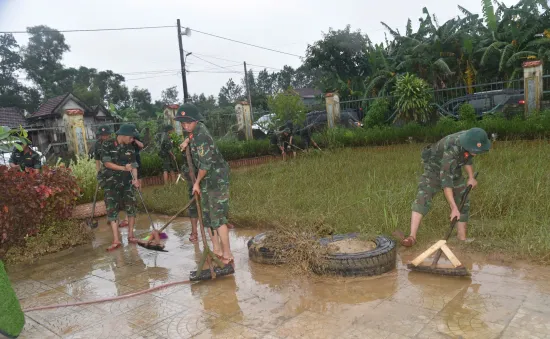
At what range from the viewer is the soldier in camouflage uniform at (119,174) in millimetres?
5707

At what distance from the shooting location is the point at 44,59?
4056 centimetres

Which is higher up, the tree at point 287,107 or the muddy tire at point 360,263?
the tree at point 287,107

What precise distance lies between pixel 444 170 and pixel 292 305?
2.06 m

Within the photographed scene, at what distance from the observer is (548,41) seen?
15.5 m

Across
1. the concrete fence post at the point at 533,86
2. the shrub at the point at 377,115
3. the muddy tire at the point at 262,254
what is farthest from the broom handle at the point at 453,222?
the shrub at the point at 377,115

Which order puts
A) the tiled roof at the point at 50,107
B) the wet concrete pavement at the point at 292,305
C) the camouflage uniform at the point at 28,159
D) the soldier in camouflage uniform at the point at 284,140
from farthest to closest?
the tiled roof at the point at 50,107 < the soldier in camouflage uniform at the point at 284,140 < the camouflage uniform at the point at 28,159 < the wet concrete pavement at the point at 292,305

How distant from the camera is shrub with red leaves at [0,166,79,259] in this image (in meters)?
5.16

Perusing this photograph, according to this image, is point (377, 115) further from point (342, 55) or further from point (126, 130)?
point (126, 130)

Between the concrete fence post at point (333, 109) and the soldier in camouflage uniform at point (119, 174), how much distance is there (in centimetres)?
1189

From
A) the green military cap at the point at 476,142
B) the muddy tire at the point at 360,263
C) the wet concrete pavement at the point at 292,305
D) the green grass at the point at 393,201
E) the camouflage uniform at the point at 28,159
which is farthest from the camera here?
the camouflage uniform at the point at 28,159

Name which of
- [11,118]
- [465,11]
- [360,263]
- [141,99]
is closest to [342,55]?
[465,11]

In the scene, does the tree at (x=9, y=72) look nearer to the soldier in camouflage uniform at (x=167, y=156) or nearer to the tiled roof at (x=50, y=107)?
the tiled roof at (x=50, y=107)

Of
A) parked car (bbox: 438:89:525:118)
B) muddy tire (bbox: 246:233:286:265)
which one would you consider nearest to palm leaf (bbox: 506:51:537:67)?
parked car (bbox: 438:89:525:118)

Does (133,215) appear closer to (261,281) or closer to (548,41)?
(261,281)
